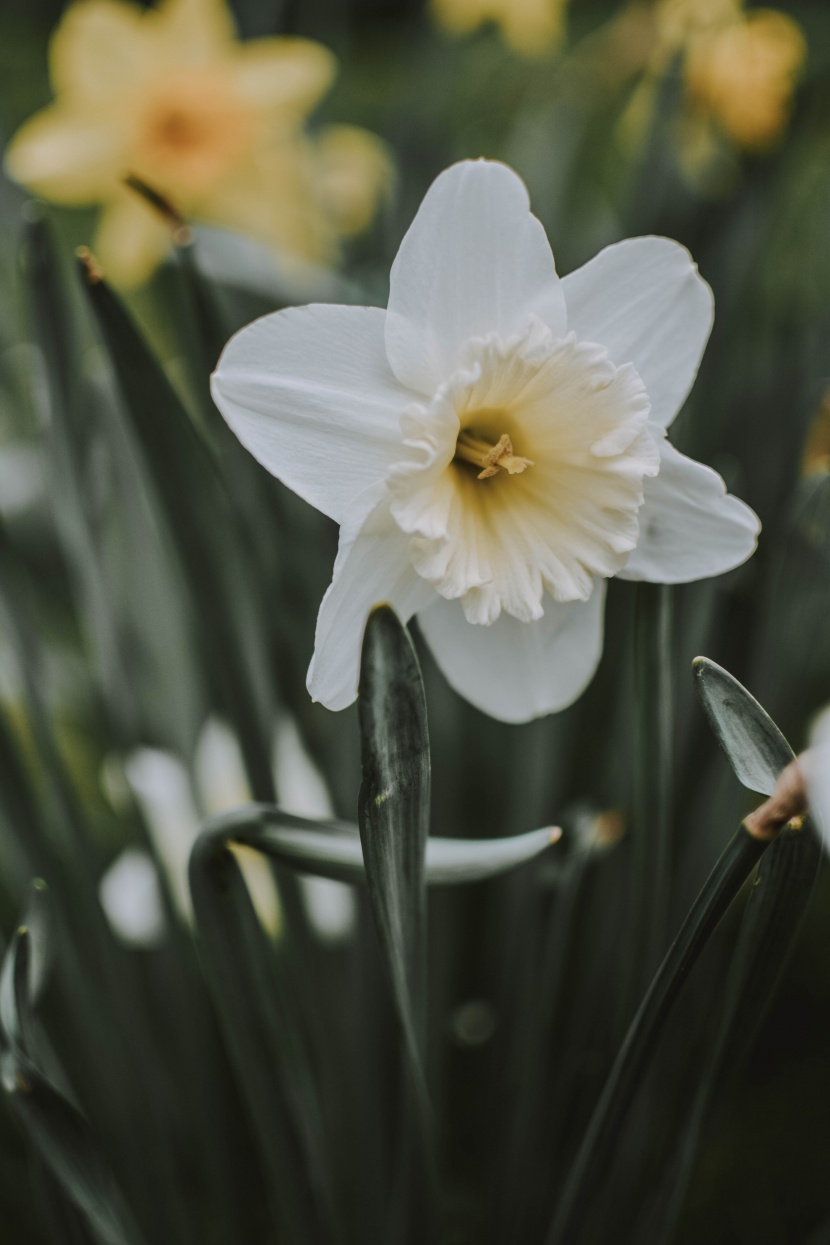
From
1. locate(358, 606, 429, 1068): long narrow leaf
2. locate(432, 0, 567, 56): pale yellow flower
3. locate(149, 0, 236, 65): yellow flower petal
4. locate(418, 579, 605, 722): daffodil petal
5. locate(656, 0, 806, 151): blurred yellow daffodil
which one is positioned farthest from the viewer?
locate(432, 0, 567, 56): pale yellow flower

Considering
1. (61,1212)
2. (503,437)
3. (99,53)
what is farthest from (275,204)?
(61,1212)

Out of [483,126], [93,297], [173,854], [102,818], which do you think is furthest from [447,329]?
[483,126]

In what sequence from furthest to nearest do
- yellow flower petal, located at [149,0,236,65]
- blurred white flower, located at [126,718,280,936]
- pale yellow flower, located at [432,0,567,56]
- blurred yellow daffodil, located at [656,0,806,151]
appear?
1. pale yellow flower, located at [432,0,567,56]
2. yellow flower petal, located at [149,0,236,65]
3. blurred yellow daffodil, located at [656,0,806,151]
4. blurred white flower, located at [126,718,280,936]

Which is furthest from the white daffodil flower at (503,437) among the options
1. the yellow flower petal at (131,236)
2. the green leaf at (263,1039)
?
the yellow flower petal at (131,236)

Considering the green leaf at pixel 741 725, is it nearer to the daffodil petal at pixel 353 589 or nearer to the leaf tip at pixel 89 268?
the daffodil petal at pixel 353 589

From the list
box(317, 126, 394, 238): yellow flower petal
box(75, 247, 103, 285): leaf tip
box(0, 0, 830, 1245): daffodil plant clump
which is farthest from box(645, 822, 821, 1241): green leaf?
box(317, 126, 394, 238): yellow flower petal

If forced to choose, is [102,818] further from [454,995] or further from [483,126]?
[483,126]

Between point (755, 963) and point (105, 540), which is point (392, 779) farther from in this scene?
point (105, 540)

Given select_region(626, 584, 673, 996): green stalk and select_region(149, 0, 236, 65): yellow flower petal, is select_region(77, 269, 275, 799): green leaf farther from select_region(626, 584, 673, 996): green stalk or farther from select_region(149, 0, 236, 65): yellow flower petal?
select_region(149, 0, 236, 65): yellow flower petal
